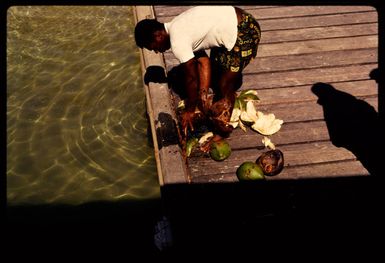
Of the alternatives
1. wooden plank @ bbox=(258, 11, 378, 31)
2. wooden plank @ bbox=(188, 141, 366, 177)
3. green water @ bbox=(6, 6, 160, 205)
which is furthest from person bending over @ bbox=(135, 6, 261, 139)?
wooden plank @ bbox=(258, 11, 378, 31)

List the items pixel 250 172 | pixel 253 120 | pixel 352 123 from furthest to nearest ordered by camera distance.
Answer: pixel 352 123
pixel 253 120
pixel 250 172

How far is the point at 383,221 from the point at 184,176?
2.13 m

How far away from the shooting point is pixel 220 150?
414 cm

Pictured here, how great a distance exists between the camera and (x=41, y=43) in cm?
839

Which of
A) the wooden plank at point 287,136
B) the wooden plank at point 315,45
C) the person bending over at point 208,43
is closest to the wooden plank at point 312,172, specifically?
the wooden plank at point 287,136

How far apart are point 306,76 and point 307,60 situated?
0.43 meters

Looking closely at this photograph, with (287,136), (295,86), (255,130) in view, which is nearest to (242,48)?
(255,130)

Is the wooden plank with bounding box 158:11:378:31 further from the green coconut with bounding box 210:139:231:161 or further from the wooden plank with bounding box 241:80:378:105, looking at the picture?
the green coconut with bounding box 210:139:231:161

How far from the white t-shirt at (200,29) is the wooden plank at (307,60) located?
162 centimetres

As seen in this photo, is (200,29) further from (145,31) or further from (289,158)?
(289,158)

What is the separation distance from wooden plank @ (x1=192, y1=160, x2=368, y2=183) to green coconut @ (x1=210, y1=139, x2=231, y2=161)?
21cm

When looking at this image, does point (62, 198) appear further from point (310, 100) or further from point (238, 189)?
point (310, 100)

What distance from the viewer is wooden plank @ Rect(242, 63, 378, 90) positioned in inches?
206

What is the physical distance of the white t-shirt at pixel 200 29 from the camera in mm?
3691
